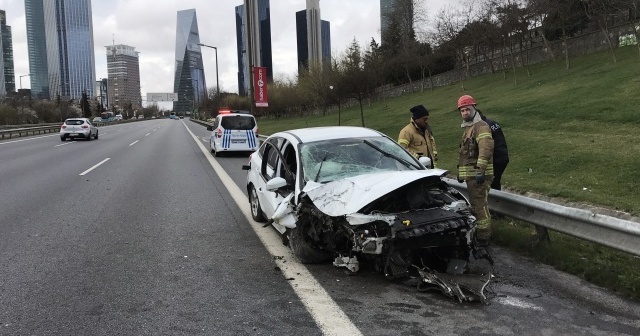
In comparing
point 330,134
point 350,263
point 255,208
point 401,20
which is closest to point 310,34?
point 401,20

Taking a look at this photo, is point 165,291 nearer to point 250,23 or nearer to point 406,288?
point 406,288

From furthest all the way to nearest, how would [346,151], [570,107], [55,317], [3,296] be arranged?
1. [570,107]
2. [346,151]
3. [3,296]
4. [55,317]

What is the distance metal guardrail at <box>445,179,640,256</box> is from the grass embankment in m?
0.30

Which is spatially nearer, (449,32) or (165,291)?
(165,291)

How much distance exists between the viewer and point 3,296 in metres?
4.23

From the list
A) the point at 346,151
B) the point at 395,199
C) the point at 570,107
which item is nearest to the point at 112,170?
the point at 346,151

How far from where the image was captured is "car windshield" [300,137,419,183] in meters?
5.41

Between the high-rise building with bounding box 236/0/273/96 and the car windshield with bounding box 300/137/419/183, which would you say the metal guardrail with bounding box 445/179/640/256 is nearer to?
the car windshield with bounding box 300/137/419/183

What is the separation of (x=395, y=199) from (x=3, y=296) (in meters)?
3.54

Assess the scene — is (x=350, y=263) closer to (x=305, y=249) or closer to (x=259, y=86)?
(x=305, y=249)

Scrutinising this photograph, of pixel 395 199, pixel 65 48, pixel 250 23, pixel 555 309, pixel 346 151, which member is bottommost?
pixel 555 309

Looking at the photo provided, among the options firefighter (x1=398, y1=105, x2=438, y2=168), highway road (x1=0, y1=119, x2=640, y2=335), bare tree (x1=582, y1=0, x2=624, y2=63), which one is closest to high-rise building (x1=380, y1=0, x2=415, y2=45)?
bare tree (x1=582, y1=0, x2=624, y2=63)

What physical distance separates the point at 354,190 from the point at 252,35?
2742 cm

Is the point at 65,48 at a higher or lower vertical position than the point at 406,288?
higher
